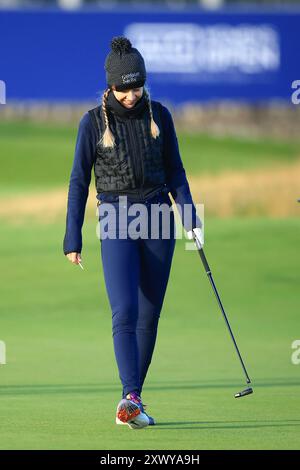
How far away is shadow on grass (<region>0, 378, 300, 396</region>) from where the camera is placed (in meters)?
9.62

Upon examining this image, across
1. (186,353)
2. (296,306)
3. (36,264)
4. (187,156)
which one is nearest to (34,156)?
(187,156)

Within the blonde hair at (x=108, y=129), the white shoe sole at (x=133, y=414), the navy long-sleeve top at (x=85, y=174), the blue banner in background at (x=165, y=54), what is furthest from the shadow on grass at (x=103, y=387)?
the blue banner in background at (x=165, y=54)

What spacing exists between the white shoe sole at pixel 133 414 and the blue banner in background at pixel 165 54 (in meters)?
14.3

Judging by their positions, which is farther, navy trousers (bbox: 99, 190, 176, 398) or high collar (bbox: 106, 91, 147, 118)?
high collar (bbox: 106, 91, 147, 118)

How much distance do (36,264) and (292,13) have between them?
5985mm

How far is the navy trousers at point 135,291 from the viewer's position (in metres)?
7.88

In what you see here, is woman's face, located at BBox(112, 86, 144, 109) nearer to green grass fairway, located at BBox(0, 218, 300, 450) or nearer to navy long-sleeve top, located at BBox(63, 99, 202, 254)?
navy long-sleeve top, located at BBox(63, 99, 202, 254)

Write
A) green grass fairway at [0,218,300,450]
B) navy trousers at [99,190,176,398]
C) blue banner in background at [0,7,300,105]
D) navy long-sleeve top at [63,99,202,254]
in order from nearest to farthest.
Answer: green grass fairway at [0,218,300,450], navy trousers at [99,190,176,398], navy long-sleeve top at [63,99,202,254], blue banner in background at [0,7,300,105]

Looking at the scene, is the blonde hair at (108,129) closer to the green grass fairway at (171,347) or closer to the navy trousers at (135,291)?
the navy trousers at (135,291)

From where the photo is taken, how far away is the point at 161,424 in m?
7.91

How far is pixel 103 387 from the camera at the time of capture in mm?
9992

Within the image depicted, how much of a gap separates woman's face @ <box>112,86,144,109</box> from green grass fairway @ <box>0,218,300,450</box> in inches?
67.1

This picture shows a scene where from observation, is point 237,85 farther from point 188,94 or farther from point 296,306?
point 296,306

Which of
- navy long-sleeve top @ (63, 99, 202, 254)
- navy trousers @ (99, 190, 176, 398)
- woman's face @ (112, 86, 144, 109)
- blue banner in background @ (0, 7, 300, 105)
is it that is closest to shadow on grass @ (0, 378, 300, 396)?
navy trousers @ (99, 190, 176, 398)
